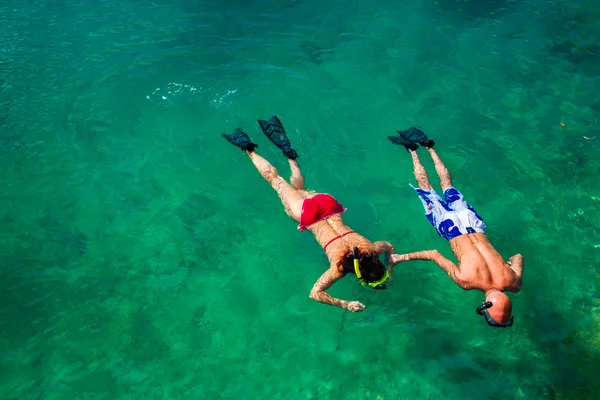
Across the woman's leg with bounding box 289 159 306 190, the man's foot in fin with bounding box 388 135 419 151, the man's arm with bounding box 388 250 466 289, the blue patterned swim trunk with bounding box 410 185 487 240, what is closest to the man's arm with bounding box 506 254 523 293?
the blue patterned swim trunk with bounding box 410 185 487 240

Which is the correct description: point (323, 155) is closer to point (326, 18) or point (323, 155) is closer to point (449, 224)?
point (449, 224)

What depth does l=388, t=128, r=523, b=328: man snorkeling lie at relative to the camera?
5.88 meters

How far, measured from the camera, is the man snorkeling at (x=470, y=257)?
5879 mm

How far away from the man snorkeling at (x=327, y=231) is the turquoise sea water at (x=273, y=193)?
77 cm

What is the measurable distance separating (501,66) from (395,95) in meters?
3.18

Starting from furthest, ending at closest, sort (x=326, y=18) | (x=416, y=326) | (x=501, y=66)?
(x=326, y=18), (x=501, y=66), (x=416, y=326)

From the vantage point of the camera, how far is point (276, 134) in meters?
8.54

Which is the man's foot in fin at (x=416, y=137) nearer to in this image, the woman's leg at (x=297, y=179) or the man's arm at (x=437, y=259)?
the woman's leg at (x=297, y=179)

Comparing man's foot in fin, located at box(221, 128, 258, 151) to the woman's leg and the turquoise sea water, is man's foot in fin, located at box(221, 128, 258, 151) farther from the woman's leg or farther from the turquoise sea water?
the woman's leg

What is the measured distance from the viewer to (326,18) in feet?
42.0

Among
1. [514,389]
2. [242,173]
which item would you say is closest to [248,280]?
[242,173]

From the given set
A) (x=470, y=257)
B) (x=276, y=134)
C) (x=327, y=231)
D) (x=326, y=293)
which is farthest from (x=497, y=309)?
(x=276, y=134)

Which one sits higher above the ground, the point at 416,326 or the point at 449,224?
the point at 449,224

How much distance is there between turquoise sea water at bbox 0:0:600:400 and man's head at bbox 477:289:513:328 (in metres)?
1.55
